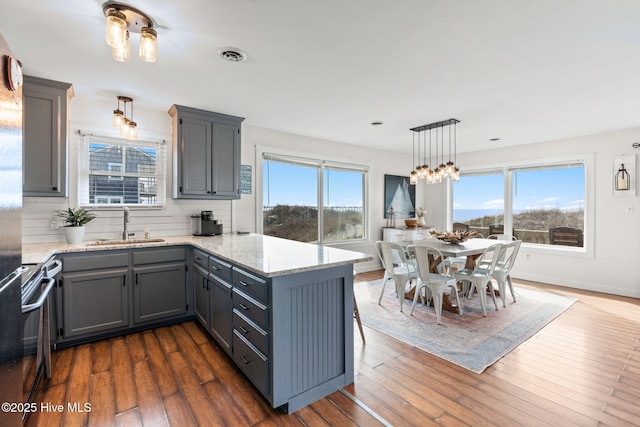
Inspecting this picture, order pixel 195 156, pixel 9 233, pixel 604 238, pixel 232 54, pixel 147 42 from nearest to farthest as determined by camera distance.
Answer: pixel 9 233 → pixel 147 42 → pixel 232 54 → pixel 195 156 → pixel 604 238

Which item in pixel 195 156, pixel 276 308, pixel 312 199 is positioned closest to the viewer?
pixel 276 308

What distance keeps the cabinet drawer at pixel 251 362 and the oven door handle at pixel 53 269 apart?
1.39 m

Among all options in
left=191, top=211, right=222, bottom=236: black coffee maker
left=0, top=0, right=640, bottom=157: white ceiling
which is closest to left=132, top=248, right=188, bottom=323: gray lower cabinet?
left=191, top=211, right=222, bottom=236: black coffee maker

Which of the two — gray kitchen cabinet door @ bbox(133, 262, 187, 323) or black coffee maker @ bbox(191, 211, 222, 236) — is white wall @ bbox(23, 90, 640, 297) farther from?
gray kitchen cabinet door @ bbox(133, 262, 187, 323)

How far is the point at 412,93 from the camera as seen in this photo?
3125 mm

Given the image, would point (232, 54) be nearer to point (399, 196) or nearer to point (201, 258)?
point (201, 258)

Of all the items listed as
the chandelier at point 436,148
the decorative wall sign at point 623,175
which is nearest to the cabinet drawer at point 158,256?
the chandelier at point 436,148

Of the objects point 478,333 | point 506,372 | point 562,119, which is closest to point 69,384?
point 506,372

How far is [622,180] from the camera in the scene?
452cm

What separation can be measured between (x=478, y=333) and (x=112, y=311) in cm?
365

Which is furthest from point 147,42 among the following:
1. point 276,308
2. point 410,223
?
point 410,223

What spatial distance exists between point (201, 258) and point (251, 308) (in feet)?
4.06

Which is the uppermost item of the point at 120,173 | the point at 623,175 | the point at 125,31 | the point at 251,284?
the point at 125,31

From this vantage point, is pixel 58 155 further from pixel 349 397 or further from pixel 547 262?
pixel 547 262
